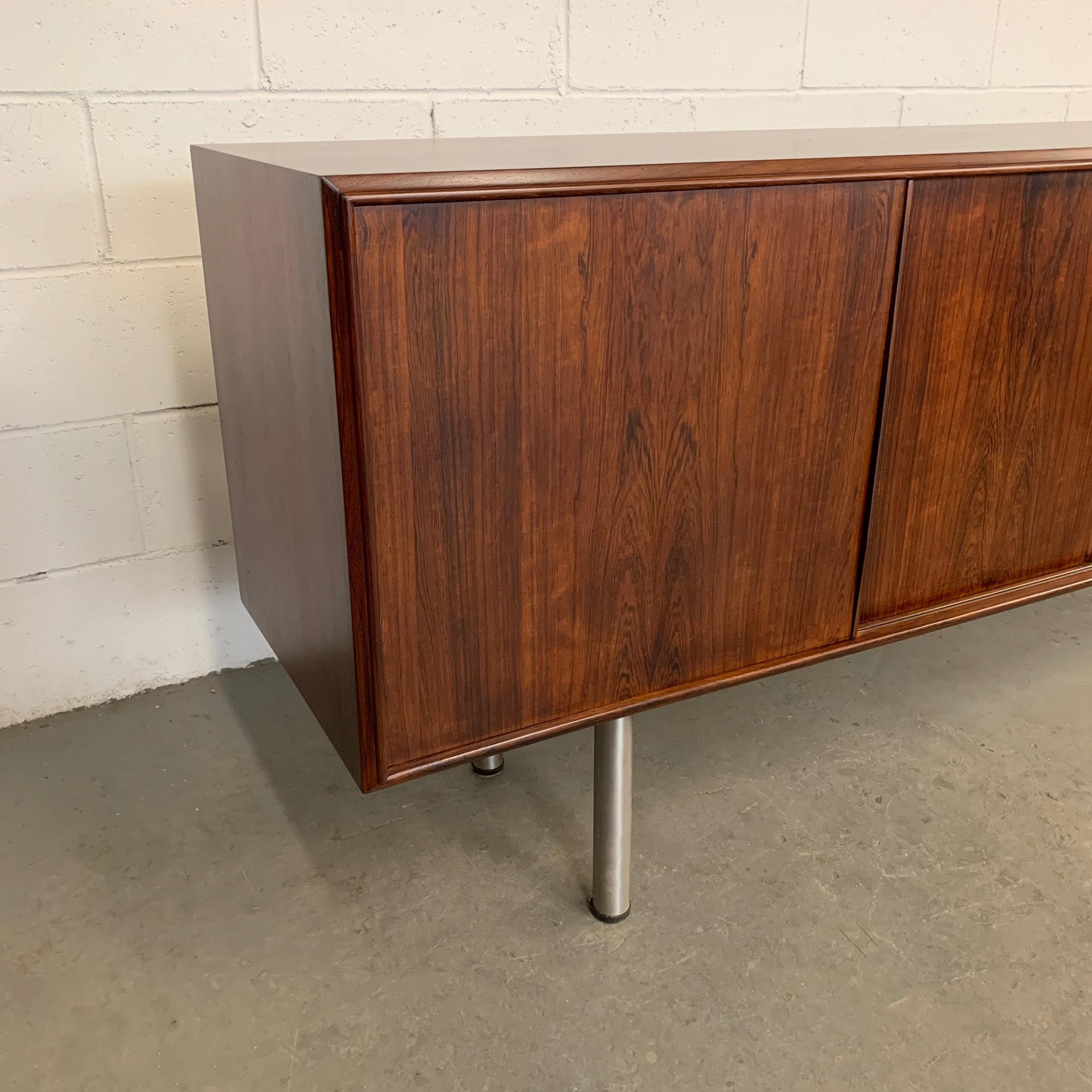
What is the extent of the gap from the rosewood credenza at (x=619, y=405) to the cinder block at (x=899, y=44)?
Answer: 27.5 inches

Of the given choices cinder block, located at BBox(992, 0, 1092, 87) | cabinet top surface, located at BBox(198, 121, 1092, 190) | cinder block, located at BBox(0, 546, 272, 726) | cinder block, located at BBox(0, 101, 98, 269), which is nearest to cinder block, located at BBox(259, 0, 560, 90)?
cabinet top surface, located at BBox(198, 121, 1092, 190)

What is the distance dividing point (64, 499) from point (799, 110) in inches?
52.8

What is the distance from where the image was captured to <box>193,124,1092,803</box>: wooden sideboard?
0.78m

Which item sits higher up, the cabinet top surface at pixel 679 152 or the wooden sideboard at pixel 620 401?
the cabinet top surface at pixel 679 152

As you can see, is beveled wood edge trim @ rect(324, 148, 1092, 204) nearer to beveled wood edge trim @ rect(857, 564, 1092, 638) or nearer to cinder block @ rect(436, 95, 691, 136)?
beveled wood edge trim @ rect(857, 564, 1092, 638)

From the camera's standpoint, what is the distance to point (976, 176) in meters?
0.96

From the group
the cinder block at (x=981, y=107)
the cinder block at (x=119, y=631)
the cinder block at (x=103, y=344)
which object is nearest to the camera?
the cinder block at (x=103, y=344)

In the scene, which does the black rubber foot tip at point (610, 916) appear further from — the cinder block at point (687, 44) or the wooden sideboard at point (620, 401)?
the cinder block at point (687, 44)

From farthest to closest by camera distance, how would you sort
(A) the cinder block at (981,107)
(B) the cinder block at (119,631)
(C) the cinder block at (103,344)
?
(A) the cinder block at (981,107) < (B) the cinder block at (119,631) < (C) the cinder block at (103,344)

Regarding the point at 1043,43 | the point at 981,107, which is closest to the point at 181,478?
the point at 981,107

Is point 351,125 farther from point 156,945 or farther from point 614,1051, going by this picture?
point 614,1051

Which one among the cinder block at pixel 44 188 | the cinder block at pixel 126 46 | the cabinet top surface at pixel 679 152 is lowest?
the cinder block at pixel 44 188

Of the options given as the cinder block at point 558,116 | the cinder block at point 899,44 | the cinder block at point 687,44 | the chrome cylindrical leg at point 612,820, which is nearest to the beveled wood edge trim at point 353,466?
the chrome cylindrical leg at point 612,820

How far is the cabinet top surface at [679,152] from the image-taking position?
817 mm
